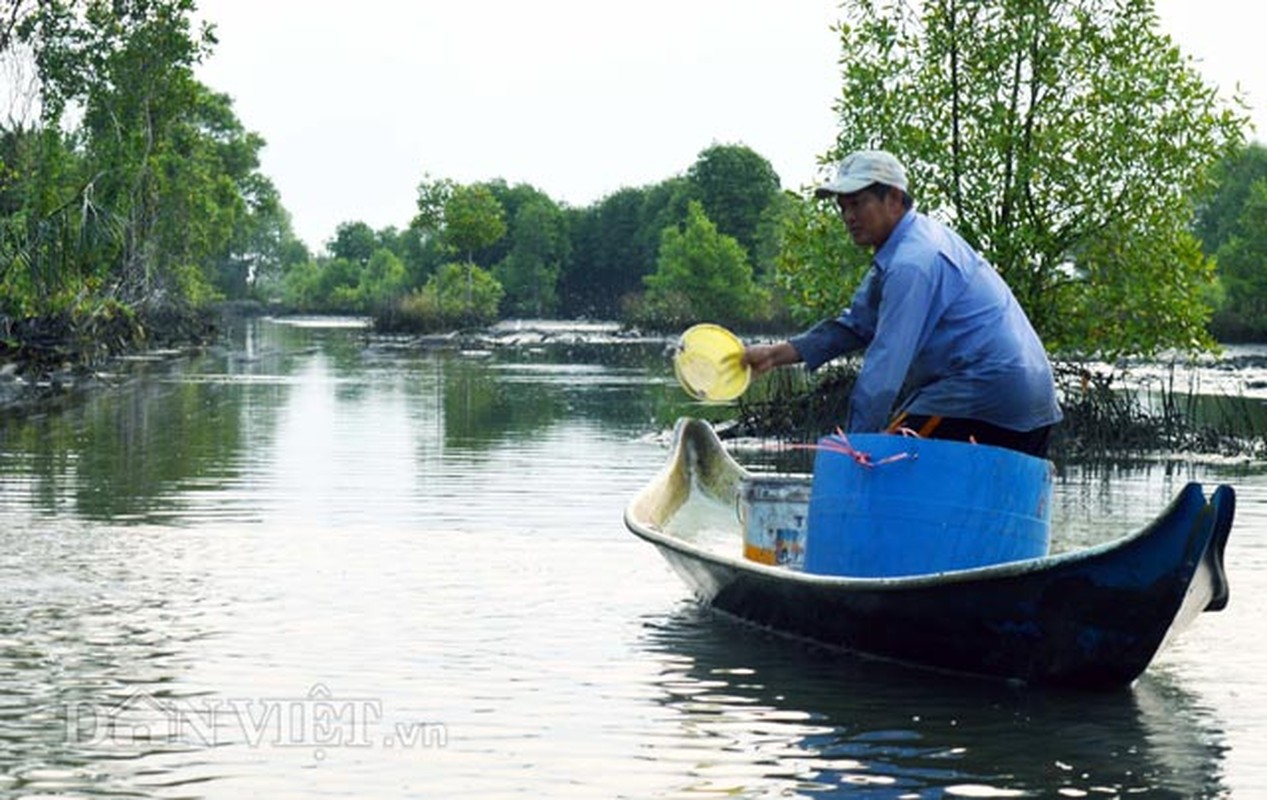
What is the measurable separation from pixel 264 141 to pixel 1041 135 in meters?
104

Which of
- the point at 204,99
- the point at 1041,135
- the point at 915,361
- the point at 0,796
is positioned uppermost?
the point at 204,99

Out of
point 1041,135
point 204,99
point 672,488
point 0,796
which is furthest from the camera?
point 204,99

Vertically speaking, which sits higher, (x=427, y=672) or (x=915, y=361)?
(x=915, y=361)

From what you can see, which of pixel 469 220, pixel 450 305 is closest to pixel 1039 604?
pixel 450 305

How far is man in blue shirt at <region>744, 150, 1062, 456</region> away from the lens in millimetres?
9414

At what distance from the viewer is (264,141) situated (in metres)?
124

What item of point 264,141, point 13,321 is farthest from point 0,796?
point 264,141

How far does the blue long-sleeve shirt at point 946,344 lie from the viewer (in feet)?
30.8

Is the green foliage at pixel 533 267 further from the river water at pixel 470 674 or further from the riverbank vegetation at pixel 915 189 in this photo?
the river water at pixel 470 674

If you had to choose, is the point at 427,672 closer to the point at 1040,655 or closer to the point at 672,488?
the point at 1040,655

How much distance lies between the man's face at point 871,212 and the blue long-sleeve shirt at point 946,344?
0.16 feet

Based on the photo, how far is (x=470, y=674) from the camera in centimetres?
961

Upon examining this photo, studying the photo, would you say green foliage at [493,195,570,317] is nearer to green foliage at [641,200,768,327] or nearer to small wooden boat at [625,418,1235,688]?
green foliage at [641,200,768,327]

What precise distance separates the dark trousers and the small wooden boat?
834mm
